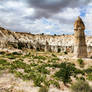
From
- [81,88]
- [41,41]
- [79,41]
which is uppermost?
[41,41]

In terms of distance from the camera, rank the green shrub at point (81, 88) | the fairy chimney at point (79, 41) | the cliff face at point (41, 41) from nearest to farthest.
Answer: the green shrub at point (81, 88)
the fairy chimney at point (79, 41)
the cliff face at point (41, 41)

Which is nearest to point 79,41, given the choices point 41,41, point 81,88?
point 81,88

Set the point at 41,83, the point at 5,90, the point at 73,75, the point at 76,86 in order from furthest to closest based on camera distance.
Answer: the point at 73,75 → the point at 41,83 → the point at 5,90 → the point at 76,86

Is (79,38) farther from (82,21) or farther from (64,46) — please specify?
(64,46)

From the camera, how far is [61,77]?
1243 cm

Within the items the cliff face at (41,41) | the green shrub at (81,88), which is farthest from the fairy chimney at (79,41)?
the cliff face at (41,41)

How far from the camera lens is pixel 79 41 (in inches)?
971

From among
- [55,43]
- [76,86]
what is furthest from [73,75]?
[55,43]

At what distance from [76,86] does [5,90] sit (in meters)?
4.92

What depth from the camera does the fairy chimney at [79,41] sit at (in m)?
24.5

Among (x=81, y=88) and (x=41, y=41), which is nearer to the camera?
(x=81, y=88)

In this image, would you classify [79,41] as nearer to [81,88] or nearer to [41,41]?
[81,88]

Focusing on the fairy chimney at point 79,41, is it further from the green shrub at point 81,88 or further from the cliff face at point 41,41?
the cliff face at point 41,41

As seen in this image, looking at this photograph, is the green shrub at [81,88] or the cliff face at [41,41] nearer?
the green shrub at [81,88]
